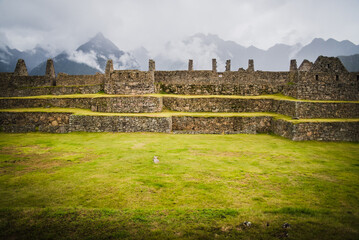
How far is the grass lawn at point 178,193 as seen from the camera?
13.8ft

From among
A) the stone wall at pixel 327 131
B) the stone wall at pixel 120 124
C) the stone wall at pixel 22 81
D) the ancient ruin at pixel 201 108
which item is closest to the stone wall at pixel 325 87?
the ancient ruin at pixel 201 108

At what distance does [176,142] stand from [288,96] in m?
12.2

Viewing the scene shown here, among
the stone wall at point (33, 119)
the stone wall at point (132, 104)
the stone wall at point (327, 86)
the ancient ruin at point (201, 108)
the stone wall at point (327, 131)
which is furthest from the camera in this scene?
the stone wall at point (132, 104)

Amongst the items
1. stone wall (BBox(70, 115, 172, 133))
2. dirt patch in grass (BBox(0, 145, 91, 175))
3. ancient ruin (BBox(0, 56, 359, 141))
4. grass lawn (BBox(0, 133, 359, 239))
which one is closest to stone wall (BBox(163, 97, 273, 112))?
ancient ruin (BBox(0, 56, 359, 141))

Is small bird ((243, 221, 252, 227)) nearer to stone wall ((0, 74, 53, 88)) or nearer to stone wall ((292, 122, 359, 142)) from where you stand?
stone wall ((292, 122, 359, 142))

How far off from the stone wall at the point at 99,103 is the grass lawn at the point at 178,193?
766cm

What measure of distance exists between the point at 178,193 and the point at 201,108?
13.7 meters

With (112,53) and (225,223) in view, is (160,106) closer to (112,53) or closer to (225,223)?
(225,223)

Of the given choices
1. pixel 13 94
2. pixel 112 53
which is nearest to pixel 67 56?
pixel 112 53

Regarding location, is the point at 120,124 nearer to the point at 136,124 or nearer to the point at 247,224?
the point at 136,124

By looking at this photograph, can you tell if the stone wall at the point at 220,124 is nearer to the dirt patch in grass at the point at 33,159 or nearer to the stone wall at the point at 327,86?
the stone wall at the point at 327,86

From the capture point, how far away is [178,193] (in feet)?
19.1

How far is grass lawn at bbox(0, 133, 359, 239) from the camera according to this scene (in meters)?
4.20

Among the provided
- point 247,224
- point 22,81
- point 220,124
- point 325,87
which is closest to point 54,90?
point 22,81
